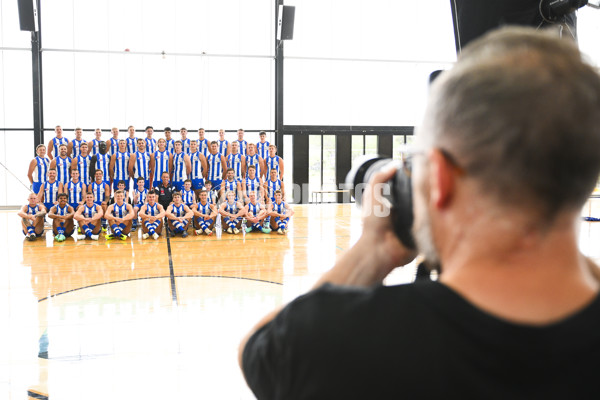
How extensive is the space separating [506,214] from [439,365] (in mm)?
178

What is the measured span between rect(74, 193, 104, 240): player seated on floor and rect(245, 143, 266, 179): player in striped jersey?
9.77 ft

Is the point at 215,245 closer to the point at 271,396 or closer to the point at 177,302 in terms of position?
the point at 177,302

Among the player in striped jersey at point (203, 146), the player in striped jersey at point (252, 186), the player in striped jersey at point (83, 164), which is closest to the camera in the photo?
the player in striped jersey at point (83, 164)

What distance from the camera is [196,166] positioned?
34.7ft

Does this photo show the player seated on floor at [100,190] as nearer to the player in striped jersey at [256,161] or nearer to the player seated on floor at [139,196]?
the player seated on floor at [139,196]

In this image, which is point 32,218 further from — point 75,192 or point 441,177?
point 441,177

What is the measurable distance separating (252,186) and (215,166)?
99cm

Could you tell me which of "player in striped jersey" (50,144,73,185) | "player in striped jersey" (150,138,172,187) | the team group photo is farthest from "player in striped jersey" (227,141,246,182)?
"player in striped jersey" (50,144,73,185)

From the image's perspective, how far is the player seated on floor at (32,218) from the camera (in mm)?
8933

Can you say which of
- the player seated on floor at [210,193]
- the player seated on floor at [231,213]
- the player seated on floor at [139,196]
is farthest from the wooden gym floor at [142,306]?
the player seated on floor at [210,193]

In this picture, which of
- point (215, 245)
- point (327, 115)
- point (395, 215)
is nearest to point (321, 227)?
point (215, 245)

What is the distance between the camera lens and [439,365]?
0.56 m

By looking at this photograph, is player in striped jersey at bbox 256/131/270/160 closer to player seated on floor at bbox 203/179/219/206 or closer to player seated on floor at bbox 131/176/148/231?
player seated on floor at bbox 203/179/219/206

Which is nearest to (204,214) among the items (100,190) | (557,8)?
(100,190)
